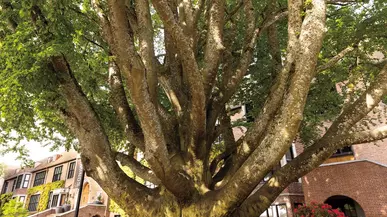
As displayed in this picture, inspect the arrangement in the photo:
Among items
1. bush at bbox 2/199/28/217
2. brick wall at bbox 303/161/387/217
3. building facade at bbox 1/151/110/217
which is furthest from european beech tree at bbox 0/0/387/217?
building facade at bbox 1/151/110/217

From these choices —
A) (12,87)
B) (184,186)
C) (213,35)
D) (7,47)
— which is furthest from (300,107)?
(7,47)

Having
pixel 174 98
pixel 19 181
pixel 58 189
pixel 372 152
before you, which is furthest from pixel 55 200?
pixel 372 152

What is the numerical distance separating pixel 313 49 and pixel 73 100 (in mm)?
4515

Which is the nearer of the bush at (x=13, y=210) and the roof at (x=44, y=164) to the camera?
the bush at (x=13, y=210)

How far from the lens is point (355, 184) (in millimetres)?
12453

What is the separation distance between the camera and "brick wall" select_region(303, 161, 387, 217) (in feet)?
38.4

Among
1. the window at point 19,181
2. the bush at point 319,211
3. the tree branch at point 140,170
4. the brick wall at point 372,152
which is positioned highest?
the window at point 19,181

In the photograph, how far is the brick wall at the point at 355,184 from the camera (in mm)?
11719

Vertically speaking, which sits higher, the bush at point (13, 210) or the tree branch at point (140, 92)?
the tree branch at point (140, 92)

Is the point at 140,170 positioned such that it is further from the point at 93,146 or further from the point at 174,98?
the point at 174,98

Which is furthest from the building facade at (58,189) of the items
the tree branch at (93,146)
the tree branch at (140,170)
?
the tree branch at (93,146)

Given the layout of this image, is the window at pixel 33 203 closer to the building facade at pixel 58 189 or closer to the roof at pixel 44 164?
the building facade at pixel 58 189

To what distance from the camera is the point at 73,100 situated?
17.1ft

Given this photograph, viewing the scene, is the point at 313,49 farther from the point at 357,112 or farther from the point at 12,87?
the point at 12,87
